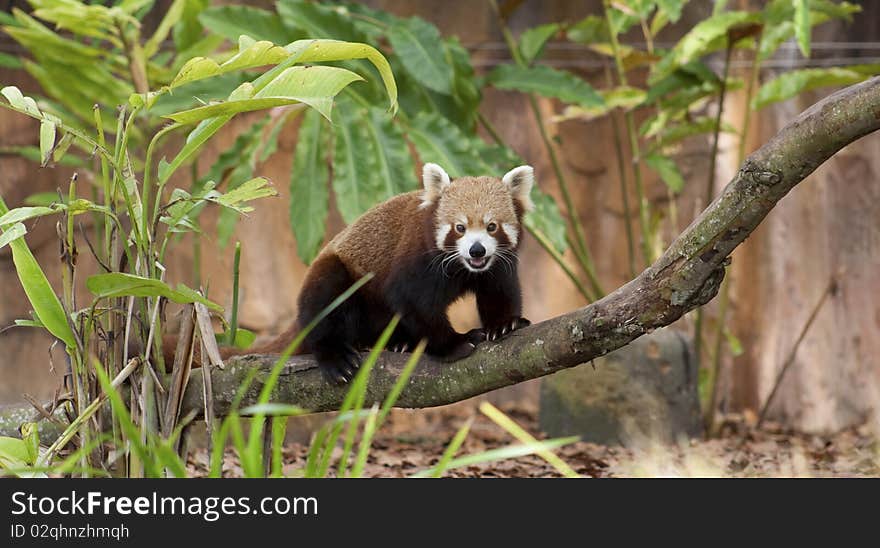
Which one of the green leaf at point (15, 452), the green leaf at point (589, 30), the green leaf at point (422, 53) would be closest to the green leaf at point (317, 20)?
the green leaf at point (422, 53)

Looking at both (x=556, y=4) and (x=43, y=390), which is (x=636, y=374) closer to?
(x=556, y=4)

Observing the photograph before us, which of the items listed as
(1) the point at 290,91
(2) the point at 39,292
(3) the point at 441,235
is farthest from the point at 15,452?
(3) the point at 441,235

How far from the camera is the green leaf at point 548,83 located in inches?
204

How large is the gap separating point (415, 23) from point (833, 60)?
10.5 feet

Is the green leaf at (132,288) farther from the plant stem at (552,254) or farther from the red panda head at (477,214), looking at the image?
the plant stem at (552,254)

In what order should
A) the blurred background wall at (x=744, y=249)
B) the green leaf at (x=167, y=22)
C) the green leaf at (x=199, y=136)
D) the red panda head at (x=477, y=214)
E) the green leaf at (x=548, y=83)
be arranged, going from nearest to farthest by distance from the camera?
1. the green leaf at (x=199, y=136)
2. the red panda head at (x=477, y=214)
3. the green leaf at (x=548, y=83)
4. the green leaf at (x=167, y=22)
5. the blurred background wall at (x=744, y=249)

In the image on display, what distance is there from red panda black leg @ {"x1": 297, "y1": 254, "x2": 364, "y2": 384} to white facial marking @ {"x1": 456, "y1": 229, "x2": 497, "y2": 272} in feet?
1.52

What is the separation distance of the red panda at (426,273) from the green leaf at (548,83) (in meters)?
1.97

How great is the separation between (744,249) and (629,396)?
233cm

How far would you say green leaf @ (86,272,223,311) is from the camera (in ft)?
7.88

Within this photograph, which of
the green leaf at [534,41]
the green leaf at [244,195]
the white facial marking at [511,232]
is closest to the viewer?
the green leaf at [244,195]

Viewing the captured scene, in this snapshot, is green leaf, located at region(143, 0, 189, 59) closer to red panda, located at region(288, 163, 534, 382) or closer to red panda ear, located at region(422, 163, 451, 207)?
red panda, located at region(288, 163, 534, 382)

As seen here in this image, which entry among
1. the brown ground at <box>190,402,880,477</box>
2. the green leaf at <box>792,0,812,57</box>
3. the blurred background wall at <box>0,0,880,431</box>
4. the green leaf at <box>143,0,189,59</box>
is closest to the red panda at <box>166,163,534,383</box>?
the brown ground at <box>190,402,880,477</box>

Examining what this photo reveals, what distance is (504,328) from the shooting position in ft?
9.95
